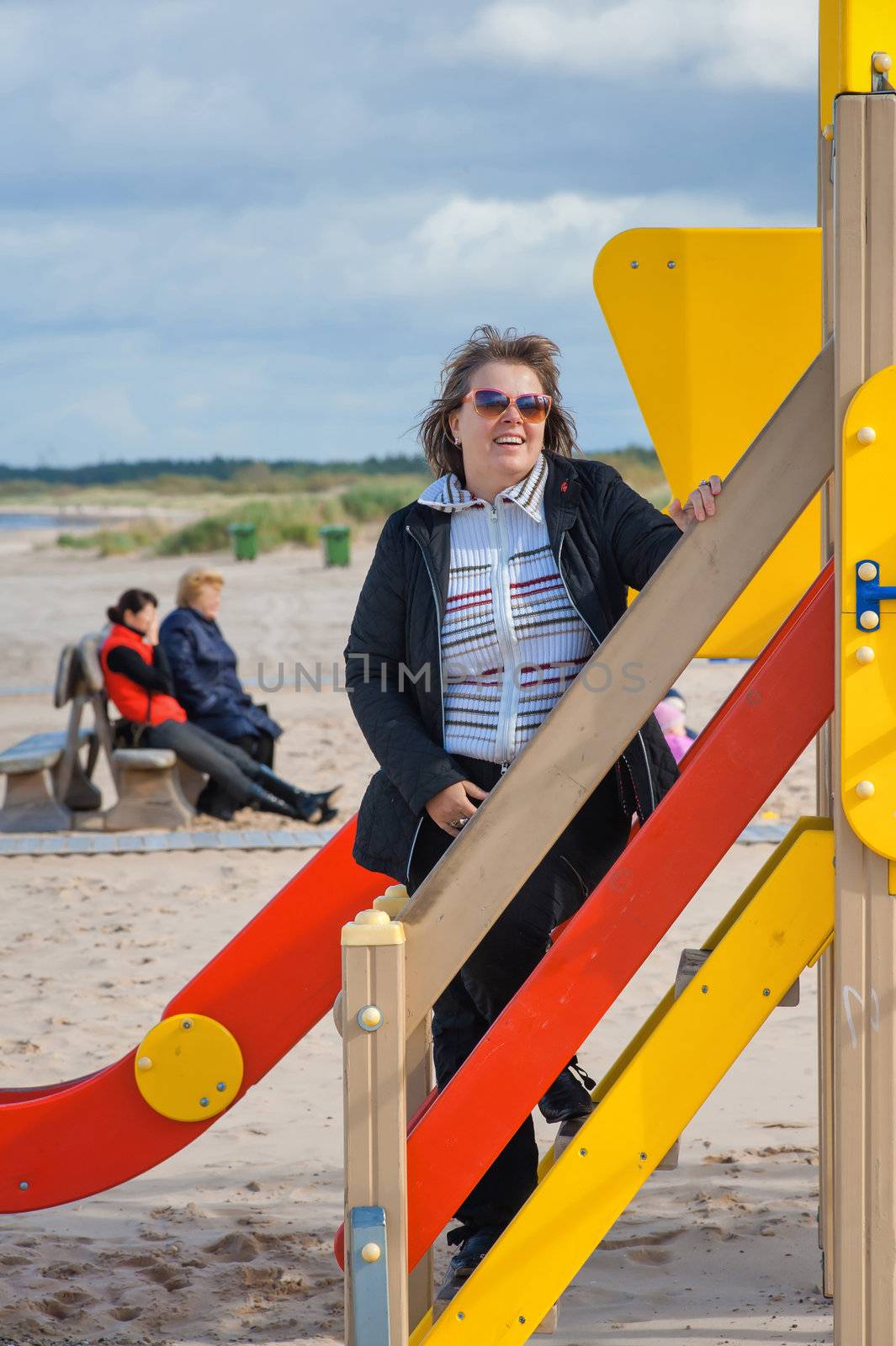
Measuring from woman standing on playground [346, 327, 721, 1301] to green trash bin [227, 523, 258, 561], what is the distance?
27.3 meters

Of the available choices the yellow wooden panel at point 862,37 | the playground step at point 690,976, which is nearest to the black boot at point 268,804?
the playground step at point 690,976

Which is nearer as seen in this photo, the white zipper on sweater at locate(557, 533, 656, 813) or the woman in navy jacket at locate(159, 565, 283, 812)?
the white zipper on sweater at locate(557, 533, 656, 813)

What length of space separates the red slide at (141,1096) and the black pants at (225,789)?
5.34 m

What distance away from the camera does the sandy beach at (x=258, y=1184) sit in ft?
10.2

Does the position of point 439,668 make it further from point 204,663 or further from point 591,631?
point 204,663

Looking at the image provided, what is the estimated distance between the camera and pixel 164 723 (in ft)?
27.0

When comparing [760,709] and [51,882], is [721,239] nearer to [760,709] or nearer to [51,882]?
[760,709]

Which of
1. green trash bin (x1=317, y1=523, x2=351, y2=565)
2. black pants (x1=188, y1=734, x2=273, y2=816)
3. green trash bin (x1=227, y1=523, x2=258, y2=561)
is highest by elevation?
green trash bin (x1=227, y1=523, x2=258, y2=561)

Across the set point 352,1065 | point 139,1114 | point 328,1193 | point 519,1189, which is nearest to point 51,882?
point 328,1193

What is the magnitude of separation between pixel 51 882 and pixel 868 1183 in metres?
5.42

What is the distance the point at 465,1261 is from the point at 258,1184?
127cm

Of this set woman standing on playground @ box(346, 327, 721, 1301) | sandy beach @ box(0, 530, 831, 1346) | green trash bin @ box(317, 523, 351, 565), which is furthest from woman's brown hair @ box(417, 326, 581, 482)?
green trash bin @ box(317, 523, 351, 565)

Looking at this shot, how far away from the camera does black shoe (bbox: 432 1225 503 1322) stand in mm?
2695

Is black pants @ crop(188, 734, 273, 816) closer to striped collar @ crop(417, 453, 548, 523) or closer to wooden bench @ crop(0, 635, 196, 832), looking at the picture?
wooden bench @ crop(0, 635, 196, 832)
